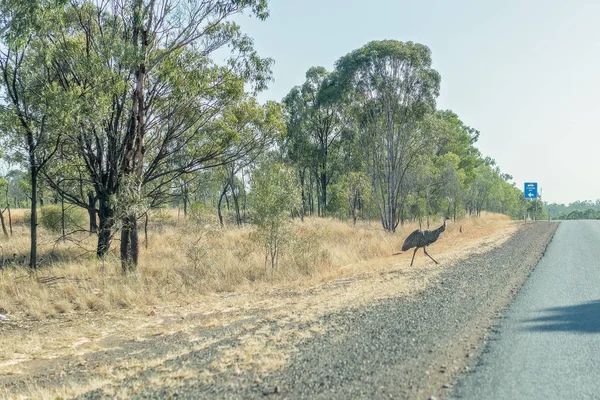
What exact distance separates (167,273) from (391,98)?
60.3 ft

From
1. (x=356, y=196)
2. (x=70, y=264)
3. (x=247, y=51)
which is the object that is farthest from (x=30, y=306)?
(x=356, y=196)

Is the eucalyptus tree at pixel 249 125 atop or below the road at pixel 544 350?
atop

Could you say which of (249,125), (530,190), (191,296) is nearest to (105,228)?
(191,296)

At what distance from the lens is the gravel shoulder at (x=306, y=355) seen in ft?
15.3

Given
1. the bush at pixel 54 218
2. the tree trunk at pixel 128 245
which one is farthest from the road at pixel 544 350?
the bush at pixel 54 218

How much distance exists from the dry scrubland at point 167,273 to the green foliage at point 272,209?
1.38 feet

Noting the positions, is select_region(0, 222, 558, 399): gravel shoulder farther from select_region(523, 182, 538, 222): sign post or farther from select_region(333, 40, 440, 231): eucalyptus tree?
select_region(523, 182, 538, 222): sign post

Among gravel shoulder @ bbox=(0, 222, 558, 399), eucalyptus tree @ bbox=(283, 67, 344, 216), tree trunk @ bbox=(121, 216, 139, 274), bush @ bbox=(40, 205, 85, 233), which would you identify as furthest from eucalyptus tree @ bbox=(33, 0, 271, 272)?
eucalyptus tree @ bbox=(283, 67, 344, 216)

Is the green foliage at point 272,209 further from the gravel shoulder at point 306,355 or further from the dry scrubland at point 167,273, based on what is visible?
the gravel shoulder at point 306,355

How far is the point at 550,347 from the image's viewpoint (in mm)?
5602

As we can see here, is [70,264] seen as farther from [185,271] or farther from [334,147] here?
[334,147]

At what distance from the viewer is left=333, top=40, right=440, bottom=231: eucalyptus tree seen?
26.6 meters

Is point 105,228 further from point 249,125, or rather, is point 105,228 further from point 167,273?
point 249,125

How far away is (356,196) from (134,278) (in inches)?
1108
